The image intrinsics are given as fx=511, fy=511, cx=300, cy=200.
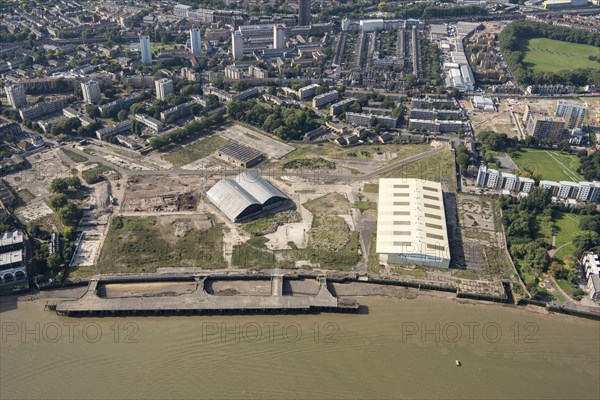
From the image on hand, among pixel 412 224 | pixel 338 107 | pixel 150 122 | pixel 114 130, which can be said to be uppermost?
pixel 338 107

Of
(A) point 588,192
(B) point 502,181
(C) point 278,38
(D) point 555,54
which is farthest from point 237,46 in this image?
(A) point 588,192

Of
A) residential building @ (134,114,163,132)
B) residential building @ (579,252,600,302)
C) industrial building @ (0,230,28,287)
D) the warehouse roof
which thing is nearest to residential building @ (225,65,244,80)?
residential building @ (134,114,163,132)

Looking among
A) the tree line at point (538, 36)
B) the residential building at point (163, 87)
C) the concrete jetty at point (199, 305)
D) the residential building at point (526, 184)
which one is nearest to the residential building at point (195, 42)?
the residential building at point (163, 87)

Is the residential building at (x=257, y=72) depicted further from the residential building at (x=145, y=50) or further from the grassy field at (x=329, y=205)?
the grassy field at (x=329, y=205)

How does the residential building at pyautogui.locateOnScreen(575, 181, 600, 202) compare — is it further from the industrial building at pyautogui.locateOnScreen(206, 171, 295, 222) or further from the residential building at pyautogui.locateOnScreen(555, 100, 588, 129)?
the industrial building at pyautogui.locateOnScreen(206, 171, 295, 222)

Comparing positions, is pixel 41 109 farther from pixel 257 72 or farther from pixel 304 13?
pixel 304 13

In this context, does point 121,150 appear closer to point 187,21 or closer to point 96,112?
point 96,112

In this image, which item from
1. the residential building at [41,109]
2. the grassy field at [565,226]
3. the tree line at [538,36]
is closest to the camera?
the grassy field at [565,226]
